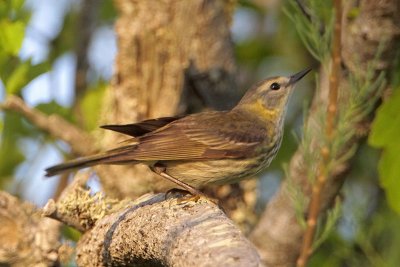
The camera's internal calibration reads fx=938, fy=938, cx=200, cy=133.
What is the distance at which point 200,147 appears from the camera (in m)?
5.75

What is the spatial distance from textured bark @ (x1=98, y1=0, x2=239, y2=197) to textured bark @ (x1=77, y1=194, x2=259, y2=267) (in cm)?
107

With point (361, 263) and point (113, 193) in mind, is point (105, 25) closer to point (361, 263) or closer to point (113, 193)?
point (113, 193)

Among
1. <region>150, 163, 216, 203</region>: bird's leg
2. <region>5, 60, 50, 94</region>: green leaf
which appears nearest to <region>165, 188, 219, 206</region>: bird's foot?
<region>150, 163, 216, 203</region>: bird's leg

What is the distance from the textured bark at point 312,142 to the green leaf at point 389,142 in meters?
0.30

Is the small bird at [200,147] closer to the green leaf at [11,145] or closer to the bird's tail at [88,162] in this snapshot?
the bird's tail at [88,162]

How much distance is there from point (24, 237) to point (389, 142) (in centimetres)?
189

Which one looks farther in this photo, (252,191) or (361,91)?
(252,191)

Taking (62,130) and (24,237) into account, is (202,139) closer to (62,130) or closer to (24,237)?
(62,130)

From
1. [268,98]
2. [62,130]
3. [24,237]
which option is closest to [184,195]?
[24,237]

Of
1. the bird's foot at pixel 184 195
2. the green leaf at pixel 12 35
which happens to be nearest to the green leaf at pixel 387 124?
the bird's foot at pixel 184 195

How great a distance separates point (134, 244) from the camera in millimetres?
4078

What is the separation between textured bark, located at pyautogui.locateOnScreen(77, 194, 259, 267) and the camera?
10.6 feet

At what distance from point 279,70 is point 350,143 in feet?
9.50

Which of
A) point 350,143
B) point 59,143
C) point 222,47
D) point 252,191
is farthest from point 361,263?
point 59,143
